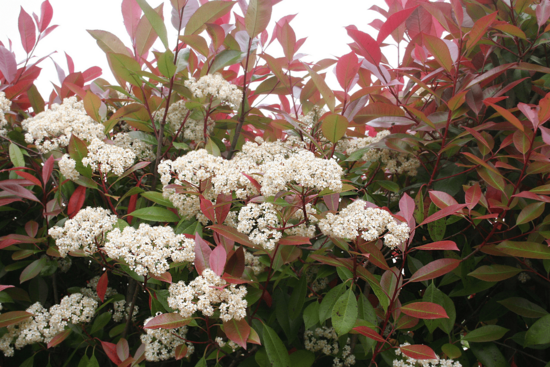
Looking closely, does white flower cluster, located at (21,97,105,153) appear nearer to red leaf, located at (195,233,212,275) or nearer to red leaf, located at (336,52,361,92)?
red leaf, located at (195,233,212,275)

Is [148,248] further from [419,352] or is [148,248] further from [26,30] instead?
[26,30]

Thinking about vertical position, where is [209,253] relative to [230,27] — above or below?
below

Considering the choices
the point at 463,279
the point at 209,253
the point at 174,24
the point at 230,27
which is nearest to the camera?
the point at 209,253

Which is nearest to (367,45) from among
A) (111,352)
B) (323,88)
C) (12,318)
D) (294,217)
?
(323,88)

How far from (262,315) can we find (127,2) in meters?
1.31

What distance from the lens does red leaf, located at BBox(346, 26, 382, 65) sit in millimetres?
1363

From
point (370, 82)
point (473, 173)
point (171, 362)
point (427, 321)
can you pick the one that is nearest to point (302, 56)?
point (370, 82)

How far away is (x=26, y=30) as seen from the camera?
1.71 metres

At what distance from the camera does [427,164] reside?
1.34 meters

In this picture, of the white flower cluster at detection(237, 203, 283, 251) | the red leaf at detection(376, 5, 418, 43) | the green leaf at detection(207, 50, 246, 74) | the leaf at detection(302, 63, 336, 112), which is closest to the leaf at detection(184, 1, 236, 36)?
the green leaf at detection(207, 50, 246, 74)

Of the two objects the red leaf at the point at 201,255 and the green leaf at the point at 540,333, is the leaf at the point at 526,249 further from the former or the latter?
the red leaf at the point at 201,255

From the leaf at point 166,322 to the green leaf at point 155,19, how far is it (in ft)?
2.73

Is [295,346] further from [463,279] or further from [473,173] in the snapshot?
[473,173]

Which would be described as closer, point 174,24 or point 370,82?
point 174,24
